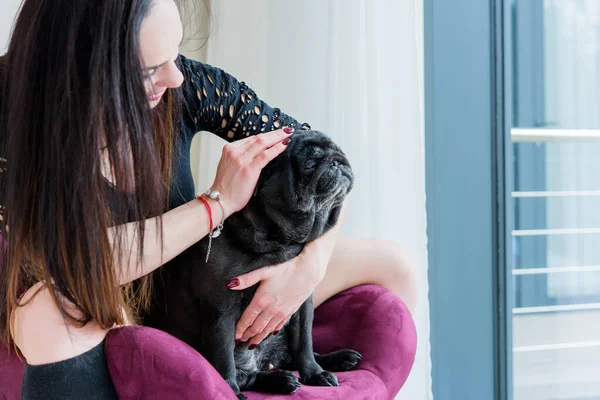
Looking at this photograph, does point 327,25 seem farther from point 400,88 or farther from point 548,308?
point 548,308

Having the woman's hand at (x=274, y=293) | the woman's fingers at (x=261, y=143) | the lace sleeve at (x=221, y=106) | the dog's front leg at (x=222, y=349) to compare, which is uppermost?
the lace sleeve at (x=221, y=106)

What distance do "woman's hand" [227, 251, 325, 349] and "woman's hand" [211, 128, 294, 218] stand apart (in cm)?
11

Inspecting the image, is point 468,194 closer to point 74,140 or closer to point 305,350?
point 305,350

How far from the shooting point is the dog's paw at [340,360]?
1.10 m

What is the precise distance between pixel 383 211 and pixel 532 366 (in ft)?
1.96

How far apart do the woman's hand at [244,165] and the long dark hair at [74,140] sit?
0.55 feet

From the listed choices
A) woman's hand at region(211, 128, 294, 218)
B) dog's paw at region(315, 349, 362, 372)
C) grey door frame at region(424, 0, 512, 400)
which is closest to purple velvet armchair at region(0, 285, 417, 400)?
dog's paw at region(315, 349, 362, 372)

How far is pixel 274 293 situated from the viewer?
1013 millimetres

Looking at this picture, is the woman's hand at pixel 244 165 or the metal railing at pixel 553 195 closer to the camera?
the woman's hand at pixel 244 165

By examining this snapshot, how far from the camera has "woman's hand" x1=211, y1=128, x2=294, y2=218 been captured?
1.00 meters

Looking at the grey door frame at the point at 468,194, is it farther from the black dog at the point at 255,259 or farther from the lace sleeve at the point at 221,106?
the black dog at the point at 255,259

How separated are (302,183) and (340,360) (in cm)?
32

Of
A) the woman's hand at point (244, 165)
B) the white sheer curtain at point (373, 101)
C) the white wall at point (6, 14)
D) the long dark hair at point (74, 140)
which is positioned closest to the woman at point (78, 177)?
the long dark hair at point (74, 140)

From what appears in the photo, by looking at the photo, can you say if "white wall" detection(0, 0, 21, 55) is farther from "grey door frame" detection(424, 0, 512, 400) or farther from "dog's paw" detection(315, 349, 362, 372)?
"dog's paw" detection(315, 349, 362, 372)
